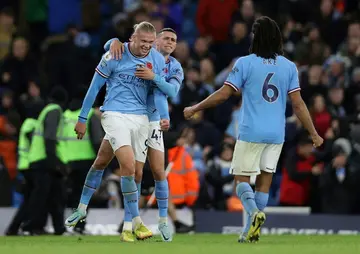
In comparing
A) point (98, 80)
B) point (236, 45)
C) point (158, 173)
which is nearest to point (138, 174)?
point (158, 173)

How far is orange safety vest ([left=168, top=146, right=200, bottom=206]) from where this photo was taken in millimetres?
21391

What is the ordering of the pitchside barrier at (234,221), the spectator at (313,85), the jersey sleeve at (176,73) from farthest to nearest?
the spectator at (313,85)
the pitchside barrier at (234,221)
the jersey sleeve at (176,73)

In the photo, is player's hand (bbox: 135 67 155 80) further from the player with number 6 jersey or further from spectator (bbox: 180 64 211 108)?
spectator (bbox: 180 64 211 108)

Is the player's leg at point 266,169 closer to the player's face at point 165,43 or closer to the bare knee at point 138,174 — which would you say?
the bare knee at point 138,174

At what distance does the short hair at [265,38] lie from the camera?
1448 centimetres

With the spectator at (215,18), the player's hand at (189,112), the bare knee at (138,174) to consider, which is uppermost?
the spectator at (215,18)

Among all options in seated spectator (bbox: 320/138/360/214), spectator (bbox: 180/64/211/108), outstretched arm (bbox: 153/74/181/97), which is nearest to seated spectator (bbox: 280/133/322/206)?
seated spectator (bbox: 320/138/360/214)

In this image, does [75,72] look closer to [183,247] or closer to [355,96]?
[355,96]

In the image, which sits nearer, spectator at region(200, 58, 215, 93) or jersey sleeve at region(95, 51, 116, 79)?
jersey sleeve at region(95, 51, 116, 79)

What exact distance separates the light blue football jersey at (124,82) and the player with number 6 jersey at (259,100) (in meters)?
0.79

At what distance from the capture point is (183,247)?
44.1ft

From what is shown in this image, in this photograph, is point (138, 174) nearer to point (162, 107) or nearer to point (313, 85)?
point (162, 107)

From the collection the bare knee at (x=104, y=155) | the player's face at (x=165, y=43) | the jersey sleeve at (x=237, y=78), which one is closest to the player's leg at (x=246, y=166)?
the jersey sleeve at (x=237, y=78)

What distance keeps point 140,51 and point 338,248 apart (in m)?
3.43
